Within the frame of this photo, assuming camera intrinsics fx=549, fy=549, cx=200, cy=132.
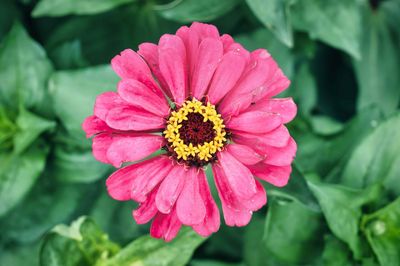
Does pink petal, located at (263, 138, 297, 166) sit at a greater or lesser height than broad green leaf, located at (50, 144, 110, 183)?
greater

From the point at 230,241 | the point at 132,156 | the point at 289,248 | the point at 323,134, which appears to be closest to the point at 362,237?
the point at 289,248

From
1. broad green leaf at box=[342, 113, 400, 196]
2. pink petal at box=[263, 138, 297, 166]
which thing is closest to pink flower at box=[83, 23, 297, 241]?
pink petal at box=[263, 138, 297, 166]

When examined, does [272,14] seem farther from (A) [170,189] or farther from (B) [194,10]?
(A) [170,189]

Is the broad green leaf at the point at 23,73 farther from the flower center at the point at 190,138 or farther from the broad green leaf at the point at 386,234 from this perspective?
the broad green leaf at the point at 386,234

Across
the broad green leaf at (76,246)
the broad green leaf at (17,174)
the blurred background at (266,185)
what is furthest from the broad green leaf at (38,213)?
the broad green leaf at (76,246)

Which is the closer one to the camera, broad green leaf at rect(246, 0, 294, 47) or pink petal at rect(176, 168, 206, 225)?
pink petal at rect(176, 168, 206, 225)

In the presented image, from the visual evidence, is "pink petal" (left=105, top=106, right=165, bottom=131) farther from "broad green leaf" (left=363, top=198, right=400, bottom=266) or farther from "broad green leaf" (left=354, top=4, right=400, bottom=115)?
→ "broad green leaf" (left=354, top=4, right=400, bottom=115)
